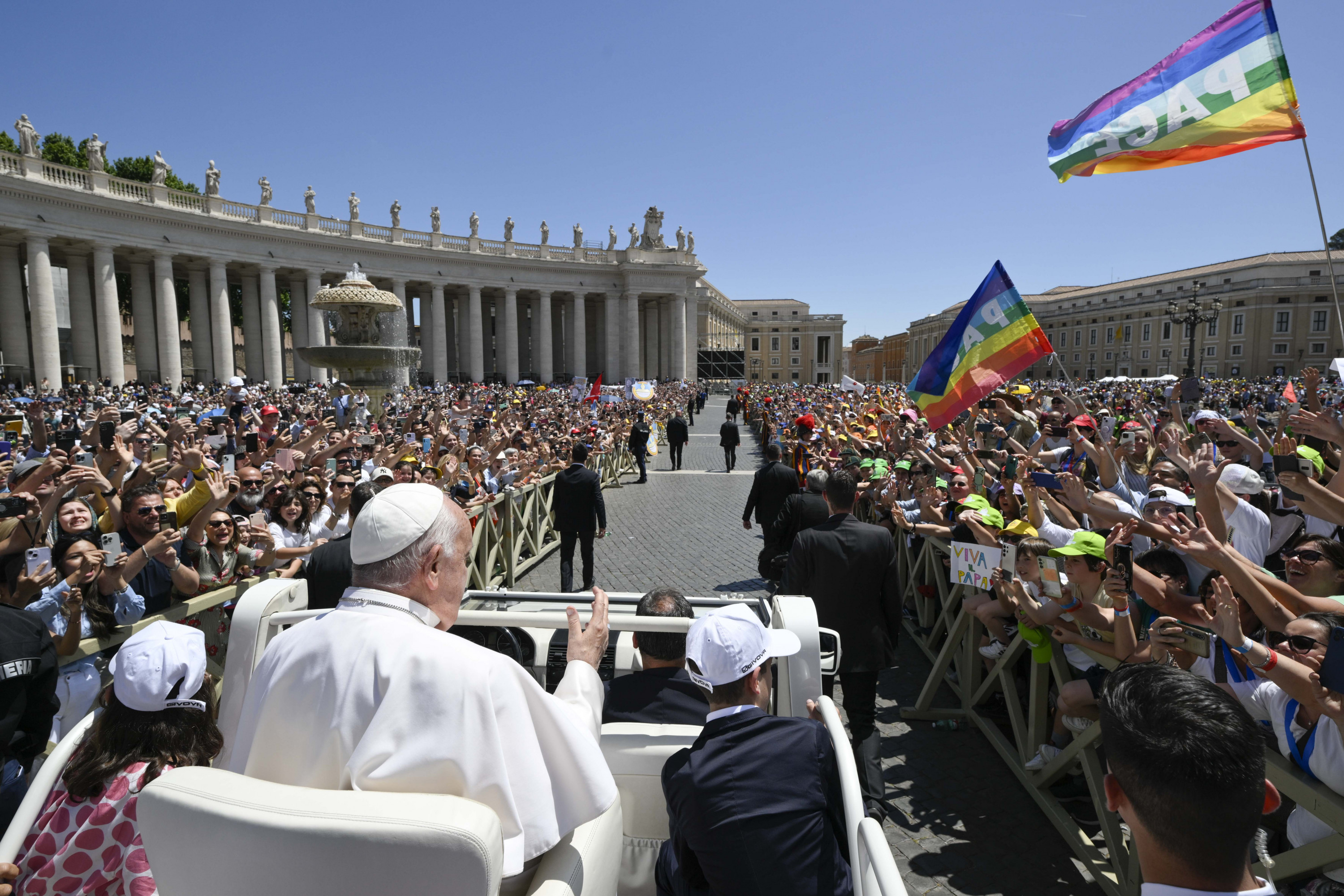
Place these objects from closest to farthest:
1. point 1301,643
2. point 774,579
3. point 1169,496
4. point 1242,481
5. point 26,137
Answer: point 1301,643
point 1169,496
point 1242,481
point 774,579
point 26,137

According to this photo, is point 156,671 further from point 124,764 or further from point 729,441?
point 729,441

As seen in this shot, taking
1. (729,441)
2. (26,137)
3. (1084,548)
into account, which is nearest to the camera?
(1084,548)

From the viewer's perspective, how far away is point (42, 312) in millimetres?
31797

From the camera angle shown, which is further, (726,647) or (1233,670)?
(1233,670)

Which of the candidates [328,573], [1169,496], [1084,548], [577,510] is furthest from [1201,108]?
[328,573]

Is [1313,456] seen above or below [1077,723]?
above

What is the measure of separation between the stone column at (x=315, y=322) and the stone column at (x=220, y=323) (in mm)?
4450

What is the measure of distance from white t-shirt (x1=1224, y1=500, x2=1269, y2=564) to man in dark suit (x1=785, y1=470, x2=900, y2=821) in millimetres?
2381

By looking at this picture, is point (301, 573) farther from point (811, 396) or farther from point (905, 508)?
point (811, 396)

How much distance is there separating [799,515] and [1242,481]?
3.22 metres

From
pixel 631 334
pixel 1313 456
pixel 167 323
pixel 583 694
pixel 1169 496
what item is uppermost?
pixel 631 334

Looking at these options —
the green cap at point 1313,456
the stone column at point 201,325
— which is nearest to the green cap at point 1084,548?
the green cap at point 1313,456

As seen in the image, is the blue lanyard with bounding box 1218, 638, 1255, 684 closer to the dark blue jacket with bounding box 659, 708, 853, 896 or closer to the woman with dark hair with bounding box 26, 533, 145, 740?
the dark blue jacket with bounding box 659, 708, 853, 896

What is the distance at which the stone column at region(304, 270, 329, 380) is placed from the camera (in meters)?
43.7
